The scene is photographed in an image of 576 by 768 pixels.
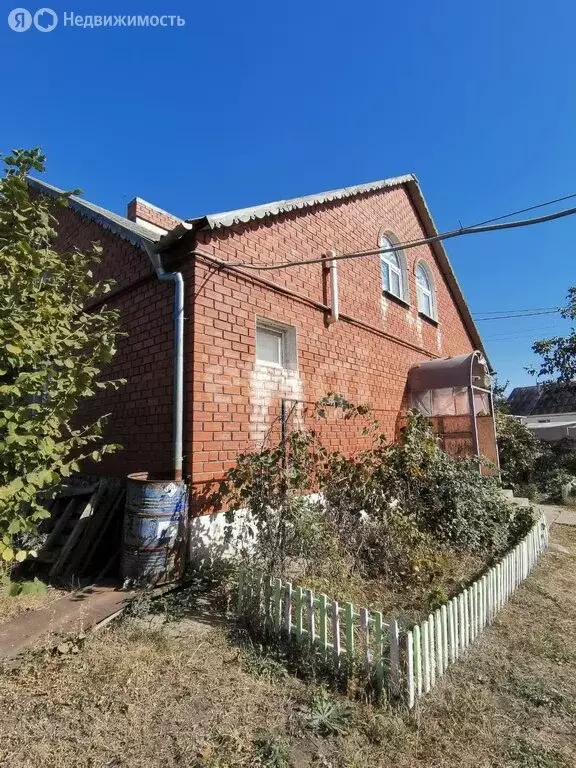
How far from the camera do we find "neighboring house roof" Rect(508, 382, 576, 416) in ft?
53.1

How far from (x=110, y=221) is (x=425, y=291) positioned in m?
8.27

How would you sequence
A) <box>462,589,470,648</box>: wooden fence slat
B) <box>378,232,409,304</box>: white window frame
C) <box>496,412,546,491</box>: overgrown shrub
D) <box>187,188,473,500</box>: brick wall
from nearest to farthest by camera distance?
<box>462,589,470,648</box>: wooden fence slat → <box>187,188,473,500</box>: brick wall → <box>378,232,409,304</box>: white window frame → <box>496,412,546,491</box>: overgrown shrub

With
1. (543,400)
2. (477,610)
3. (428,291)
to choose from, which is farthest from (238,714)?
(543,400)

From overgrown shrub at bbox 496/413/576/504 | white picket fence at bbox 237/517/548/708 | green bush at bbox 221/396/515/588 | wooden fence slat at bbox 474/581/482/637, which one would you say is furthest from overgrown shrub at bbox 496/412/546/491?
wooden fence slat at bbox 474/581/482/637

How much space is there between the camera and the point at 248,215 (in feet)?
18.2

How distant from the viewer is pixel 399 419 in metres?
9.02

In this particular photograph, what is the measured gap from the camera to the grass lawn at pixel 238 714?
2.33m

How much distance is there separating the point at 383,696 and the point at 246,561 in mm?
1806

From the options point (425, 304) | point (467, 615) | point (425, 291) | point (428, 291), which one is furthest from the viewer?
point (428, 291)

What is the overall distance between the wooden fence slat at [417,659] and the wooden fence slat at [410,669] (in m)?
0.05

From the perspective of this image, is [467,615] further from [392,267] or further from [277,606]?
[392,267]

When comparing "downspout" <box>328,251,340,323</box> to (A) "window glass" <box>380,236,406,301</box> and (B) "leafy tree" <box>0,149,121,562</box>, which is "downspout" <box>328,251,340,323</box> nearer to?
(A) "window glass" <box>380,236,406,301</box>

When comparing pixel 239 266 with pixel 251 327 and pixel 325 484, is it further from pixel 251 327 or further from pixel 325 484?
pixel 325 484

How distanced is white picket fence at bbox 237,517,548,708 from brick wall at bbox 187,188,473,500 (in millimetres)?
1616
